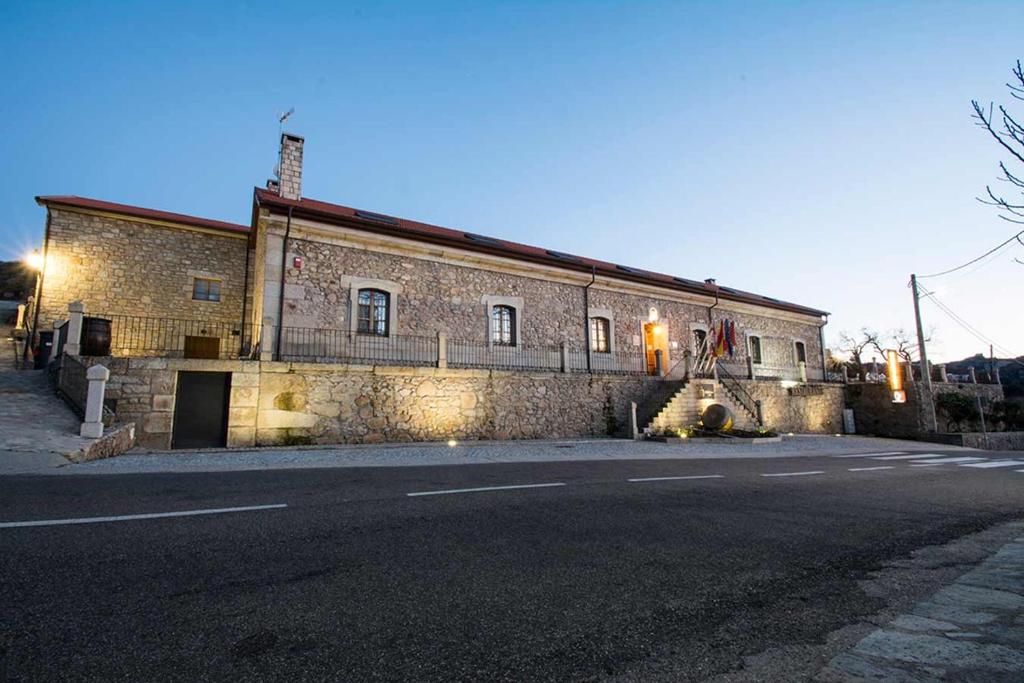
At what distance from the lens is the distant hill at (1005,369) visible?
33406 millimetres

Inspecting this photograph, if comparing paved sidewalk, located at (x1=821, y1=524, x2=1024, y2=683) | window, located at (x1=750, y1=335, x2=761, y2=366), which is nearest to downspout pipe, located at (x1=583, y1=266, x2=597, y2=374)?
window, located at (x1=750, y1=335, x2=761, y2=366)

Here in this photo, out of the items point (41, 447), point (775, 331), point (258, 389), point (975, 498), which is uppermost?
point (775, 331)

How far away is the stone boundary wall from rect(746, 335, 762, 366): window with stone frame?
Result: 9009 mm

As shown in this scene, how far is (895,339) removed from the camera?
145 ft

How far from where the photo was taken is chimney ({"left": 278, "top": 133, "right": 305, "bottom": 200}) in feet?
45.6

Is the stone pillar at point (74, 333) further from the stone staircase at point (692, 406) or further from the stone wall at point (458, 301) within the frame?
the stone staircase at point (692, 406)

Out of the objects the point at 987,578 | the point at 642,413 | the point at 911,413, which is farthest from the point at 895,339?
the point at 987,578

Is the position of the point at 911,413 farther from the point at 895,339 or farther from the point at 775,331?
the point at 895,339

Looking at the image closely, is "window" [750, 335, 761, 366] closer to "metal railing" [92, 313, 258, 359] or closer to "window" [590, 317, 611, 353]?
"window" [590, 317, 611, 353]

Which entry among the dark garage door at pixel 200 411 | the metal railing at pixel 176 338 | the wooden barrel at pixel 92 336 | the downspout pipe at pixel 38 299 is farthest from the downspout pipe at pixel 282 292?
the downspout pipe at pixel 38 299

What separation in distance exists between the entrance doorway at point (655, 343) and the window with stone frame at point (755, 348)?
603 centimetres

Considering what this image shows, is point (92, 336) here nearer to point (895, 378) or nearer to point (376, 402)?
point (376, 402)

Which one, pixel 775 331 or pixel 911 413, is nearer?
pixel 911 413

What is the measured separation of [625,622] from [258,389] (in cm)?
1027
